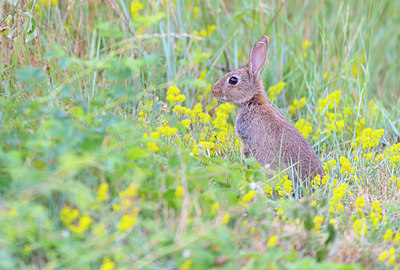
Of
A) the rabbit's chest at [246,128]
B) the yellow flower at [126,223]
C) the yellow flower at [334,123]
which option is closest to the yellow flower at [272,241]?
the yellow flower at [126,223]

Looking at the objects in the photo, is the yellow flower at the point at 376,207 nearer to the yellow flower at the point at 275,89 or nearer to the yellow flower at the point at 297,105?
the yellow flower at the point at 297,105

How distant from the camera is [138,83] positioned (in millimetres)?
5055

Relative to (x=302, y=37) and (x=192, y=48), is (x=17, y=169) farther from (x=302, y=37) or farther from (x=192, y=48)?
(x=302, y=37)

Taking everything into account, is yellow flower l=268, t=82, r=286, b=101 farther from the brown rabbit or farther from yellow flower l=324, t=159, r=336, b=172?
yellow flower l=324, t=159, r=336, b=172

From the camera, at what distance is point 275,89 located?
5.41 metres

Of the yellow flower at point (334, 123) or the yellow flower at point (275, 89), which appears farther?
the yellow flower at point (275, 89)

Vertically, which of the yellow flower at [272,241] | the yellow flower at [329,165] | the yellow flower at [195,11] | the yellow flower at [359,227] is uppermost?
the yellow flower at [195,11]

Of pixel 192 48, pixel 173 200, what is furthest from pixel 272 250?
pixel 192 48

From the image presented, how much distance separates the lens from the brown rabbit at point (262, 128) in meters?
4.24

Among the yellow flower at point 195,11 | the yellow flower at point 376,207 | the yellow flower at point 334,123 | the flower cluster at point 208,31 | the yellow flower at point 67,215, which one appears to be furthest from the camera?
the yellow flower at point 195,11

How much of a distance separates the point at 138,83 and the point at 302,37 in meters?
2.26

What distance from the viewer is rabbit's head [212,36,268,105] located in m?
4.92

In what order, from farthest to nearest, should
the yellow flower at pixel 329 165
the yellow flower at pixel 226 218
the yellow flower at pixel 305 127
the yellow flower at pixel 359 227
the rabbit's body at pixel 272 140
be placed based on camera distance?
the yellow flower at pixel 305 127, the rabbit's body at pixel 272 140, the yellow flower at pixel 329 165, the yellow flower at pixel 359 227, the yellow flower at pixel 226 218

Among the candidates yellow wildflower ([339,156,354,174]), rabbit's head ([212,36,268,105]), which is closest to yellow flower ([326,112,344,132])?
rabbit's head ([212,36,268,105])
